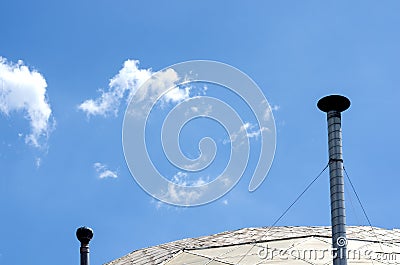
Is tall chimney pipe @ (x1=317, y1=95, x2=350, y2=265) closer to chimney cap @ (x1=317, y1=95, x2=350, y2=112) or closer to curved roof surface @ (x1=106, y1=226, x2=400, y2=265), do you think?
chimney cap @ (x1=317, y1=95, x2=350, y2=112)

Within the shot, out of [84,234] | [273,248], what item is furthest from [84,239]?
[273,248]

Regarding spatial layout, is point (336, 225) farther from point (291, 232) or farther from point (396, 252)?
point (291, 232)

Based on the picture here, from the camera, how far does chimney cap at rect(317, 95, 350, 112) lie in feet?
83.6

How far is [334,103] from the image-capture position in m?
25.5

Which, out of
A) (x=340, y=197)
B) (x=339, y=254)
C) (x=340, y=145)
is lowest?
(x=339, y=254)

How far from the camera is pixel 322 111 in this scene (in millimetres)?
25891

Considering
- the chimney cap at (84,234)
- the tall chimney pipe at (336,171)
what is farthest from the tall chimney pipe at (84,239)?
the tall chimney pipe at (336,171)

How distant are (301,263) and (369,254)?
2977 millimetres

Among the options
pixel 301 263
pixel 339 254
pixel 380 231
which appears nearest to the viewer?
pixel 339 254

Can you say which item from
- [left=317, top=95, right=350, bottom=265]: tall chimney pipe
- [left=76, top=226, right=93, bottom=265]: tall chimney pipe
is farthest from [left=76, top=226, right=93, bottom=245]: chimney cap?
[left=317, top=95, right=350, bottom=265]: tall chimney pipe

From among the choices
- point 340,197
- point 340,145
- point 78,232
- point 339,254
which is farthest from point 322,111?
A: point 78,232

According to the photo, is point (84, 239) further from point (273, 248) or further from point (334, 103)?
point (334, 103)

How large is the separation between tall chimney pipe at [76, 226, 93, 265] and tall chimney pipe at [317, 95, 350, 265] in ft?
38.0

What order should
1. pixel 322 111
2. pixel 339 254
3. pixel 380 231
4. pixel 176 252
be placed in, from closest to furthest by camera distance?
pixel 339 254
pixel 322 111
pixel 176 252
pixel 380 231
